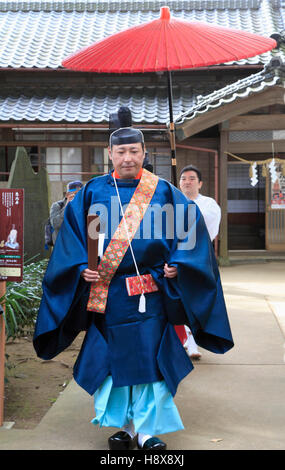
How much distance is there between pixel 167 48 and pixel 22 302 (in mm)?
2464

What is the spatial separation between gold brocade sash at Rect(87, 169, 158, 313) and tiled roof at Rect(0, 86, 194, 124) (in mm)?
8216

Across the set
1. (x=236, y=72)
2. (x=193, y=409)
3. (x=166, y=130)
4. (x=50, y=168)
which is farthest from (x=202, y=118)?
(x=193, y=409)

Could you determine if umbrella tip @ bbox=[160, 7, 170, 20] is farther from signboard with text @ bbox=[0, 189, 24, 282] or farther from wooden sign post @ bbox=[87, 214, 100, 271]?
wooden sign post @ bbox=[87, 214, 100, 271]

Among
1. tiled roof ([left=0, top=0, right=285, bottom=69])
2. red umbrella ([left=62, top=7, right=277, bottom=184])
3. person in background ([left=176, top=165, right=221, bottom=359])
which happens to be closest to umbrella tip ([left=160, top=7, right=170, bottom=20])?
red umbrella ([left=62, top=7, right=277, bottom=184])

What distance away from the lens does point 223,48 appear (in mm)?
4297

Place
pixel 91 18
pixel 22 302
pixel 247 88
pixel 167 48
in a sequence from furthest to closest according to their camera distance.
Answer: pixel 91 18 → pixel 247 88 → pixel 22 302 → pixel 167 48

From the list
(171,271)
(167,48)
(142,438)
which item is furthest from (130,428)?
(167,48)

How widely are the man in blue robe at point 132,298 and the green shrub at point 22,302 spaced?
0.74 m

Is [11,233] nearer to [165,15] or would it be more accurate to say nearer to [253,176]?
[165,15]

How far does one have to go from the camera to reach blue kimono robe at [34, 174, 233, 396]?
10.4ft

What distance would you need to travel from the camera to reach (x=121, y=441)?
3154 millimetres

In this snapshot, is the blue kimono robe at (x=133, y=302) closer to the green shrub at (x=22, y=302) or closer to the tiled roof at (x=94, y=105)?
the green shrub at (x=22, y=302)

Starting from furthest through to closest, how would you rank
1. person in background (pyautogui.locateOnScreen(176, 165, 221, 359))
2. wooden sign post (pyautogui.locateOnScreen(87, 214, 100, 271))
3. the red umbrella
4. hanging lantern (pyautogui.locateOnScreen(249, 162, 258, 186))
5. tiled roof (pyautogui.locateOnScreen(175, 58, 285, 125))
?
hanging lantern (pyautogui.locateOnScreen(249, 162, 258, 186)), tiled roof (pyautogui.locateOnScreen(175, 58, 285, 125)), person in background (pyautogui.locateOnScreen(176, 165, 221, 359)), the red umbrella, wooden sign post (pyautogui.locateOnScreen(87, 214, 100, 271))

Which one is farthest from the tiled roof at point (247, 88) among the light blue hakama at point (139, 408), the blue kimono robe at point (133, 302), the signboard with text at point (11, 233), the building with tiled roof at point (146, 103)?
the light blue hakama at point (139, 408)
